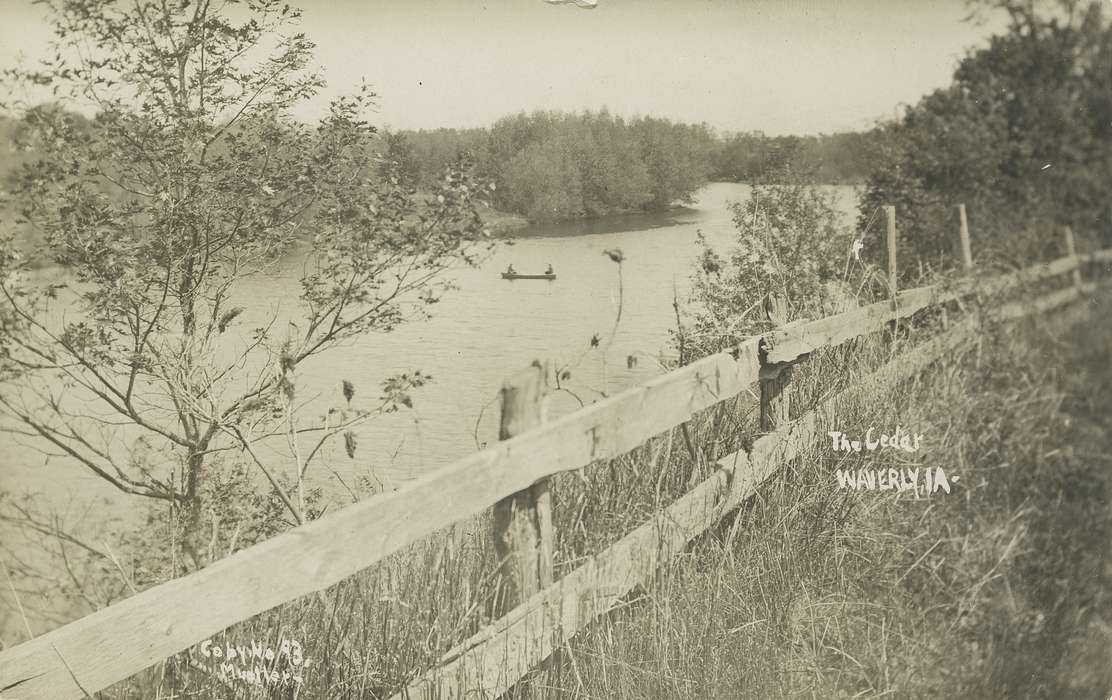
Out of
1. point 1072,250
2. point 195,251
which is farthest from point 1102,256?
point 195,251

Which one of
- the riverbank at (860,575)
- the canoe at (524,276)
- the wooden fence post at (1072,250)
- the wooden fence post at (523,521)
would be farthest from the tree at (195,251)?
the wooden fence post at (1072,250)

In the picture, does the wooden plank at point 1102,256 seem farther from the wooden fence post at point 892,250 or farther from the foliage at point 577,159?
the foliage at point 577,159

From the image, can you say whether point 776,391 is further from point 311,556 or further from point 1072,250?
point 311,556

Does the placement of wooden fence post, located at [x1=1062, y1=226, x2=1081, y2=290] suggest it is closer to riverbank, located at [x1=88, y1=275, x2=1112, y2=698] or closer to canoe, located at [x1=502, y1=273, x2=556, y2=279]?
riverbank, located at [x1=88, y1=275, x2=1112, y2=698]

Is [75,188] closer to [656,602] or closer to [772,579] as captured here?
[656,602]

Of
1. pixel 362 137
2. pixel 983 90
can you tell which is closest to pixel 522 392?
pixel 362 137

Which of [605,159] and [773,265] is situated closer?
[605,159]

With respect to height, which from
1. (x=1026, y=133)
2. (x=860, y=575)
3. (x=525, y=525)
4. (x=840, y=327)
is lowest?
(x=860, y=575)
